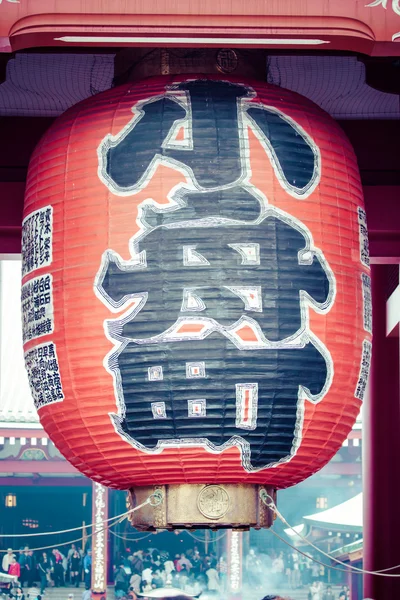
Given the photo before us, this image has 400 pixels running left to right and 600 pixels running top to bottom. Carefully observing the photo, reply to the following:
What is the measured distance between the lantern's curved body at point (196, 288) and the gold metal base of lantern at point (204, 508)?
6 centimetres

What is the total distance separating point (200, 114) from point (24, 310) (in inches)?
42.5

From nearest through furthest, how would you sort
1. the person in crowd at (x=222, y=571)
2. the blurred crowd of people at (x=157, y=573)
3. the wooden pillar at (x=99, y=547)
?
the wooden pillar at (x=99, y=547) → the blurred crowd of people at (x=157, y=573) → the person in crowd at (x=222, y=571)

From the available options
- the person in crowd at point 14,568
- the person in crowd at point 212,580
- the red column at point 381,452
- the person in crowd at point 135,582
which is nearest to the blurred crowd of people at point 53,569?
the person in crowd at point 14,568

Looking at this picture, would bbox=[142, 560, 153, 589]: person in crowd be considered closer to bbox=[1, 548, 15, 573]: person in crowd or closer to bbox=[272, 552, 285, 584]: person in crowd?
bbox=[1, 548, 15, 573]: person in crowd

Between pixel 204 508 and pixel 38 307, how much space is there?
3.37 feet

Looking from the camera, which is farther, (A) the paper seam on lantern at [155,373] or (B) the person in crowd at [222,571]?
(B) the person in crowd at [222,571]

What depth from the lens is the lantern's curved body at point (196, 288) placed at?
3.96 m

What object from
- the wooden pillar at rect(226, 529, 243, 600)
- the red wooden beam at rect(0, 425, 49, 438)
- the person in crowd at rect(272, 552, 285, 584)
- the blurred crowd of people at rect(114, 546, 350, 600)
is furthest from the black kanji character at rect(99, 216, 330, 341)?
the person in crowd at rect(272, 552, 285, 584)

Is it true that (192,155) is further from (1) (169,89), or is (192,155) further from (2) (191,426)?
(2) (191,426)

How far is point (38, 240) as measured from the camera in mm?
4355

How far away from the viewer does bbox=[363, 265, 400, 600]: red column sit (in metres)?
7.07

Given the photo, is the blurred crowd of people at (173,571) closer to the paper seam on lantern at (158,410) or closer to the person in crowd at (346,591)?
the person in crowd at (346,591)

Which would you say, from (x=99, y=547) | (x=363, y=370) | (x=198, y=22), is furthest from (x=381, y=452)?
(x=99, y=547)

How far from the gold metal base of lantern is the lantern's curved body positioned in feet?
0.20
